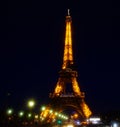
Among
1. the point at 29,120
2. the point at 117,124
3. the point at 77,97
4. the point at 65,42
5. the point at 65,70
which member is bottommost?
the point at 117,124

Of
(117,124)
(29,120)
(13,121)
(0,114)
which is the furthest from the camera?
(29,120)

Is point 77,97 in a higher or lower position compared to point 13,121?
higher

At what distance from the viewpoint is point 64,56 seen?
89312 millimetres

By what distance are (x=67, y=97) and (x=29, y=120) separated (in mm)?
12470

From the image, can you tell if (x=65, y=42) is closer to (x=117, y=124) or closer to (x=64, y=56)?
(x=64, y=56)

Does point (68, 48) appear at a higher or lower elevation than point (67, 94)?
higher

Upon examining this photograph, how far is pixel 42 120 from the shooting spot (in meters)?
83.3

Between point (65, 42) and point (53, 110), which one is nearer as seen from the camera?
point (53, 110)

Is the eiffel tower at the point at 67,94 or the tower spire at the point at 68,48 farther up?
the tower spire at the point at 68,48

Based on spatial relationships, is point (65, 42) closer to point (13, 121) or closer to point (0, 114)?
point (13, 121)

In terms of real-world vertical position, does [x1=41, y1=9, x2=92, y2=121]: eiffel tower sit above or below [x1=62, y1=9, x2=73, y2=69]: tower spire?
below

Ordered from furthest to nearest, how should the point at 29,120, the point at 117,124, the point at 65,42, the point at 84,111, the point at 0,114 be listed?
the point at 65,42
the point at 84,111
the point at 29,120
the point at 0,114
the point at 117,124

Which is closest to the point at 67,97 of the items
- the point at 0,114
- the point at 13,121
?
the point at 13,121

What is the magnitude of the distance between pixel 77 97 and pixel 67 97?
2495 millimetres
